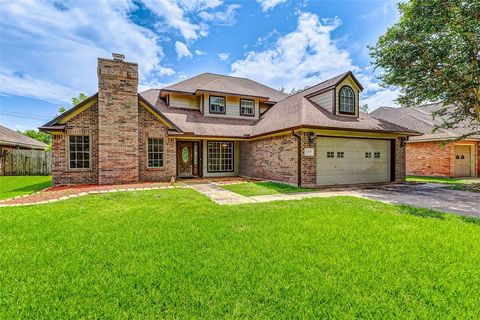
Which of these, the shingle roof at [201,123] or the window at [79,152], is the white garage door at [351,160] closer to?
the shingle roof at [201,123]

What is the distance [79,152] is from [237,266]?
10.8 meters

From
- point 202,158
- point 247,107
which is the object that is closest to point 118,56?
point 202,158

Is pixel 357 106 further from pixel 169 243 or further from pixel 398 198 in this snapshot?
pixel 169 243

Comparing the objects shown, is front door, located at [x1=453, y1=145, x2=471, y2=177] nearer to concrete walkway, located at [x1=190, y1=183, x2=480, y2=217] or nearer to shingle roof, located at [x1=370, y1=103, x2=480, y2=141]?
shingle roof, located at [x1=370, y1=103, x2=480, y2=141]

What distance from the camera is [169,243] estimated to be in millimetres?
3977

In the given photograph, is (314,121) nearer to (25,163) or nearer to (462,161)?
(462,161)

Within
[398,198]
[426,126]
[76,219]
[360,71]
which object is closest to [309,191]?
[398,198]

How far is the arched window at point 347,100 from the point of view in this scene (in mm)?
12820

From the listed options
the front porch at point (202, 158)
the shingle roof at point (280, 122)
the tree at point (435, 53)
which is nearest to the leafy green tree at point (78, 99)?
the shingle roof at point (280, 122)

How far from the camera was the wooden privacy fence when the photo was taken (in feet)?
55.0

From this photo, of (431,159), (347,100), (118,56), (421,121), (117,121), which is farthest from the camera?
(421,121)

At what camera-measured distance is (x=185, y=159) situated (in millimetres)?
14961

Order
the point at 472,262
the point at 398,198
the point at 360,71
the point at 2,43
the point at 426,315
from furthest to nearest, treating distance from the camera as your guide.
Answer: the point at 360,71 < the point at 2,43 < the point at 398,198 < the point at 472,262 < the point at 426,315

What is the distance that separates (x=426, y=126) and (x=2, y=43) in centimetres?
2661
